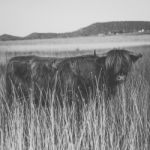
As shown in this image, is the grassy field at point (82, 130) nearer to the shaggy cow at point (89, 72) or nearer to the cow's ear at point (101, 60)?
the shaggy cow at point (89, 72)

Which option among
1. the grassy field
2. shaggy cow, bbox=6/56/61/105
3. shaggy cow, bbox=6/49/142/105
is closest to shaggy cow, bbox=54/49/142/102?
shaggy cow, bbox=6/49/142/105

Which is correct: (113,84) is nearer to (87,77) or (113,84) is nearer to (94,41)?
(87,77)

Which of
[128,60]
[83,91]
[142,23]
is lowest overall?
[83,91]

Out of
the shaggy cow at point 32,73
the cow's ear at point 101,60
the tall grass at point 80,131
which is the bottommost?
the tall grass at point 80,131

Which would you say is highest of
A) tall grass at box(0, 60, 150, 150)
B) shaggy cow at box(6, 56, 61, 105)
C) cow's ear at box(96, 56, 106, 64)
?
cow's ear at box(96, 56, 106, 64)

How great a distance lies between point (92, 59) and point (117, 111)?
34.3 inches

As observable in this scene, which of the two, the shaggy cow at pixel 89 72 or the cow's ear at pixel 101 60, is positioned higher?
the cow's ear at pixel 101 60

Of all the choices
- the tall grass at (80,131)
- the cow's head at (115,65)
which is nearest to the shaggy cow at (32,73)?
the tall grass at (80,131)

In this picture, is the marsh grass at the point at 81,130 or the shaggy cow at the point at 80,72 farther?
the shaggy cow at the point at 80,72

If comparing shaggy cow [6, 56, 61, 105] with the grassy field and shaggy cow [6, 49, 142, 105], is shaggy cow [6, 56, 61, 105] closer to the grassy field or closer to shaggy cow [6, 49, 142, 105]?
shaggy cow [6, 49, 142, 105]

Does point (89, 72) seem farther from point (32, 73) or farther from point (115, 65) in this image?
point (32, 73)

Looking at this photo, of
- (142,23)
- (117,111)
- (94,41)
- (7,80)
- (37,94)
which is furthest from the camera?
(94,41)

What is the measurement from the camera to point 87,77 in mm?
3365

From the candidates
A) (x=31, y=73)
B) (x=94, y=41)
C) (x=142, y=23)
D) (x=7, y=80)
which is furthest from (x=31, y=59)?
(x=94, y=41)
